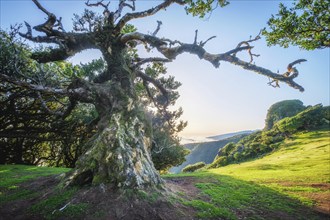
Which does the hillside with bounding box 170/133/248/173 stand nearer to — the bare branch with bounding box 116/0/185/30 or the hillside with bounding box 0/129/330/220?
the hillside with bounding box 0/129/330/220

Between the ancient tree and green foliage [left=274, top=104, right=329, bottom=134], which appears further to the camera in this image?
green foliage [left=274, top=104, right=329, bottom=134]

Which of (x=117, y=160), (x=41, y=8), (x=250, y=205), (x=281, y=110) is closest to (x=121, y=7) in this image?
(x=41, y=8)

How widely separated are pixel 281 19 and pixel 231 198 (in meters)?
11.8

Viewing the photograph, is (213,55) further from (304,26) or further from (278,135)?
(278,135)

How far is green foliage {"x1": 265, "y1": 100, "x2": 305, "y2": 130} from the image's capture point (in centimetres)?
7031

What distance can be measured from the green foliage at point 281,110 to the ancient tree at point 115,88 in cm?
6858

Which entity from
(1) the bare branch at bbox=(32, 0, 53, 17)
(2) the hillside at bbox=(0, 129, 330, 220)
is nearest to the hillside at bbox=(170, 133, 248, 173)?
(2) the hillside at bbox=(0, 129, 330, 220)

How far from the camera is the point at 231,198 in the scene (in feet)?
34.0

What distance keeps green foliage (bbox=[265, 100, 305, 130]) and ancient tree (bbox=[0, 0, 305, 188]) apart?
68576 millimetres

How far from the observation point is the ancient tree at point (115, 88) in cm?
876

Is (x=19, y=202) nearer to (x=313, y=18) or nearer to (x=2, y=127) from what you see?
(x=313, y=18)

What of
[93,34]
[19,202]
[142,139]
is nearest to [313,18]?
[142,139]

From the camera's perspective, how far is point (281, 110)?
238 ft

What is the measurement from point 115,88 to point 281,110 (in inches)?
2936
